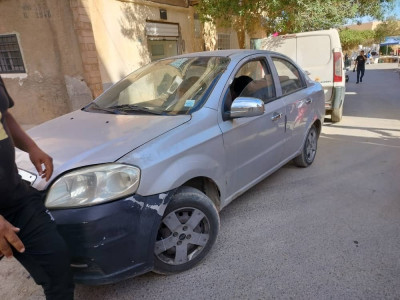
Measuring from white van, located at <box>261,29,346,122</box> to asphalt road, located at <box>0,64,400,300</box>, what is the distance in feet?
8.17

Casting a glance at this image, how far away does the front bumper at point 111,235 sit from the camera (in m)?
1.77

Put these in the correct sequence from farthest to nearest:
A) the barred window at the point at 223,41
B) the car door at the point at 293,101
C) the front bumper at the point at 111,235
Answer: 1. the barred window at the point at 223,41
2. the car door at the point at 293,101
3. the front bumper at the point at 111,235

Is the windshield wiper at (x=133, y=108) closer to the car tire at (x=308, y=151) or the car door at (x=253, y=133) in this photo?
the car door at (x=253, y=133)

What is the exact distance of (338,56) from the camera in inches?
241

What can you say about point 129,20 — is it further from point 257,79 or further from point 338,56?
point 257,79

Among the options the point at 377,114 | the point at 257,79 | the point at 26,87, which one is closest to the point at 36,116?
the point at 26,87

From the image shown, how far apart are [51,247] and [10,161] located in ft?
1.54

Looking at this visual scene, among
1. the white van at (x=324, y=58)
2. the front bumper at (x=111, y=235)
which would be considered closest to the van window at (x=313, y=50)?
the white van at (x=324, y=58)

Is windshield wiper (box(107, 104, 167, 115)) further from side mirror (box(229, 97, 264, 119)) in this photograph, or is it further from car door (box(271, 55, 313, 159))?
car door (box(271, 55, 313, 159))

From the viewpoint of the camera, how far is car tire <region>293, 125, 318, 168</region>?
415 cm

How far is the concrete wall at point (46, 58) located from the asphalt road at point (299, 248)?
5.26 metres

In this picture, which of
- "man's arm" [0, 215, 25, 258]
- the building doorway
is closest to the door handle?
"man's arm" [0, 215, 25, 258]

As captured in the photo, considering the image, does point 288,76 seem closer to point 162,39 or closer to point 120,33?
point 120,33

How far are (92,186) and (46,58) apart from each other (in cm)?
662
